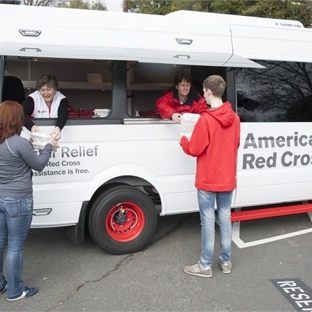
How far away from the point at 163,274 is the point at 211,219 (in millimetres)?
760

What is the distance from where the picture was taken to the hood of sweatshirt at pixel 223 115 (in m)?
3.17

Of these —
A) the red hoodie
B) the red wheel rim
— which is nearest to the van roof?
the red hoodie

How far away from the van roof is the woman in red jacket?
0.32m

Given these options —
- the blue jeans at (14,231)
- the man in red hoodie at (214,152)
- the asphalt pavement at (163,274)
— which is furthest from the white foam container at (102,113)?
the asphalt pavement at (163,274)

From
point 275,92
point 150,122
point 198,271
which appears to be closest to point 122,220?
point 198,271

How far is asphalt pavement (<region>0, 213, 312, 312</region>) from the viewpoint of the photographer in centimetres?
305

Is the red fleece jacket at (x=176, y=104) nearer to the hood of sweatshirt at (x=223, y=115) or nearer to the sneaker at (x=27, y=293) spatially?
the hood of sweatshirt at (x=223, y=115)

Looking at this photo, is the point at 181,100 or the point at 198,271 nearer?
the point at 198,271

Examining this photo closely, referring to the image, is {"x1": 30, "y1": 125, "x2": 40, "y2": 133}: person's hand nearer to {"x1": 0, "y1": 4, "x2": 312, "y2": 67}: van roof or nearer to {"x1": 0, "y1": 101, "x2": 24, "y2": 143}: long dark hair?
{"x1": 0, "y1": 101, "x2": 24, "y2": 143}: long dark hair

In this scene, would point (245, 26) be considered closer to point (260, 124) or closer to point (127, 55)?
point (260, 124)

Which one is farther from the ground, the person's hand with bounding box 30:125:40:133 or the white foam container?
the white foam container

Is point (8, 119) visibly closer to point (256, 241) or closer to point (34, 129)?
point (34, 129)

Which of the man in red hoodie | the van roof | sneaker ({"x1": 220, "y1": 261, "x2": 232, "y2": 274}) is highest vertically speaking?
the van roof

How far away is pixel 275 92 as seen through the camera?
4.42 meters
